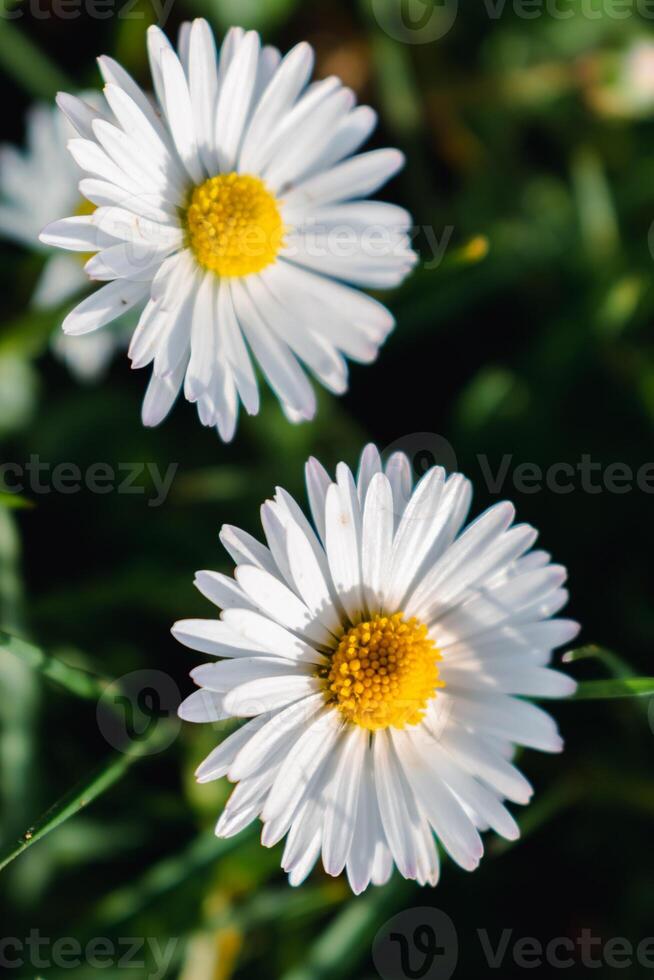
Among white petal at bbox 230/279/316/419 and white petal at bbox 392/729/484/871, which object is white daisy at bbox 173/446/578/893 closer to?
white petal at bbox 392/729/484/871

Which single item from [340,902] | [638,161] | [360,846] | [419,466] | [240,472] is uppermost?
[638,161]

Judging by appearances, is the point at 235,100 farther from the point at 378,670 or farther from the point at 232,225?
the point at 378,670

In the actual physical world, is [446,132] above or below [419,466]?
above

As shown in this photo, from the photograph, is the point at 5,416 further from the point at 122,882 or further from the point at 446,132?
the point at 446,132

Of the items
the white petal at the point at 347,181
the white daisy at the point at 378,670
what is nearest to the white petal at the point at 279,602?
the white daisy at the point at 378,670

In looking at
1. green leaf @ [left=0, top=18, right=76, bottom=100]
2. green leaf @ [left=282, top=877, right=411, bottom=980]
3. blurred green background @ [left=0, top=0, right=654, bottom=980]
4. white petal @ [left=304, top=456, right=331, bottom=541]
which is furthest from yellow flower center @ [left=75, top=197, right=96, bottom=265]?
green leaf @ [left=282, top=877, right=411, bottom=980]

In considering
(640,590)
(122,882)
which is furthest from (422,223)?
(122,882)

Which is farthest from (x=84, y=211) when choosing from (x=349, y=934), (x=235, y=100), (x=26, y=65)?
(x=349, y=934)
